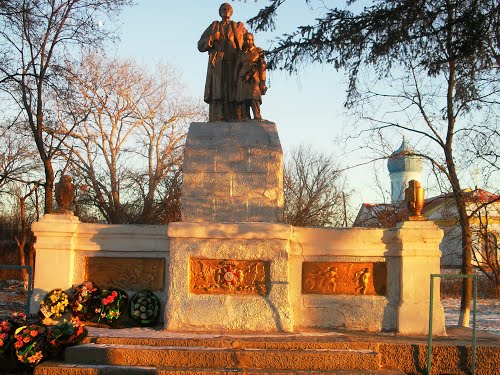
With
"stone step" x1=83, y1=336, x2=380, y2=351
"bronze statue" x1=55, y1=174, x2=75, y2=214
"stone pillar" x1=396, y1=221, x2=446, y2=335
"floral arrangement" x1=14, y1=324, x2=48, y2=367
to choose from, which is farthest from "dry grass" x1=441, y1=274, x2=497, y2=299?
"floral arrangement" x1=14, y1=324, x2=48, y2=367

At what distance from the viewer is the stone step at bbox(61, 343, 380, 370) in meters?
6.88

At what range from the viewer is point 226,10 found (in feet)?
32.3

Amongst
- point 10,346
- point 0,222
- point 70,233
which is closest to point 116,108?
point 0,222

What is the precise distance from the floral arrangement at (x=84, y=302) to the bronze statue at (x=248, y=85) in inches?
130

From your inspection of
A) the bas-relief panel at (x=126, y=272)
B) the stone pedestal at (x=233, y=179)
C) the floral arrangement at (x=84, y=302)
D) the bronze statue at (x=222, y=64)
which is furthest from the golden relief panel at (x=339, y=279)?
the floral arrangement at (x=84, y=302)

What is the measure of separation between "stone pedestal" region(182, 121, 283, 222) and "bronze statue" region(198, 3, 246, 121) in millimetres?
773

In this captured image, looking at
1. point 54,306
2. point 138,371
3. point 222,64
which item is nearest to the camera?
point 138,371

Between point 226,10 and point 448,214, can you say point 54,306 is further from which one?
point 448,214

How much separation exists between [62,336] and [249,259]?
252cm

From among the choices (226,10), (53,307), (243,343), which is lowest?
(243,343)

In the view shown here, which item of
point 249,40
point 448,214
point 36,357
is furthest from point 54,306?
point 448,214

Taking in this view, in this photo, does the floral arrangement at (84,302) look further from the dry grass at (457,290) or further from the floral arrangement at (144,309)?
the dry grass at (457,290)

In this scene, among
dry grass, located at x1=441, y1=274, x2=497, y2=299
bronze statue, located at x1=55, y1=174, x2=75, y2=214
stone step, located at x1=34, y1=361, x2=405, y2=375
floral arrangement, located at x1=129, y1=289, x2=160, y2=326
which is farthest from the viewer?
dry grass, located at x1=441, y1=274, x2=497, y2=299

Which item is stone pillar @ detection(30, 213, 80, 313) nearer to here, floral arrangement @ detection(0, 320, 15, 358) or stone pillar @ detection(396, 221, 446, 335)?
floral arrangement @ detection(0, 320, 15, 358)
